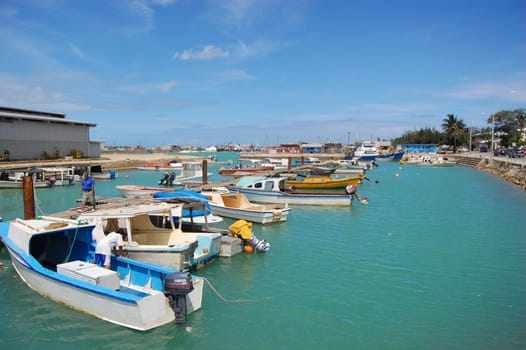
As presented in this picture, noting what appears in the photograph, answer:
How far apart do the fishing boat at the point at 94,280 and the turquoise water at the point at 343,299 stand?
1.18 ft

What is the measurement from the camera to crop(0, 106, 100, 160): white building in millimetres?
46625

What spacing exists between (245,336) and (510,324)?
23.3ft

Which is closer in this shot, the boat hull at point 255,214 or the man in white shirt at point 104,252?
the man in white shirt at point 104,252

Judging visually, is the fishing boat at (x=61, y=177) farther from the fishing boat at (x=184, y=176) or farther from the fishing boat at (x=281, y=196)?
the fishing boat at (x=281, y=196)

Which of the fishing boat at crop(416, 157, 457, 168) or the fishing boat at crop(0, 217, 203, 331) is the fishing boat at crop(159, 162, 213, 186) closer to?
the fishing boat at crop(0, 217, 203, 331)

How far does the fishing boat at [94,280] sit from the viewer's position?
8.98 meters

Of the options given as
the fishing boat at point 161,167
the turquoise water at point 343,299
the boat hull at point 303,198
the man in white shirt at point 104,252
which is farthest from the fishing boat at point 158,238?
the fishing boat at point 161,167

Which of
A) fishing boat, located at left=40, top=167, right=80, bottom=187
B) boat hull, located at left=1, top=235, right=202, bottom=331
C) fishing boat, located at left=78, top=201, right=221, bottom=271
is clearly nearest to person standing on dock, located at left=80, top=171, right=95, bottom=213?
fishing boat, located at left=78, top=201, right=221, bottom=271

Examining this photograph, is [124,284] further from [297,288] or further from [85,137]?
[85,137]

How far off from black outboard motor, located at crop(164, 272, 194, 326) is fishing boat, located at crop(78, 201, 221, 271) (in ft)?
10.3

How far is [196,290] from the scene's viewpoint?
32.0 feet

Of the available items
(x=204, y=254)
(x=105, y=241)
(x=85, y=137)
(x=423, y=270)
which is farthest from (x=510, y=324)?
(x=85, y=137)

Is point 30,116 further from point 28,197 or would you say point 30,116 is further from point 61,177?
point 28,197

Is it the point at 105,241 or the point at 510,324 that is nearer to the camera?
the point at 510,324
